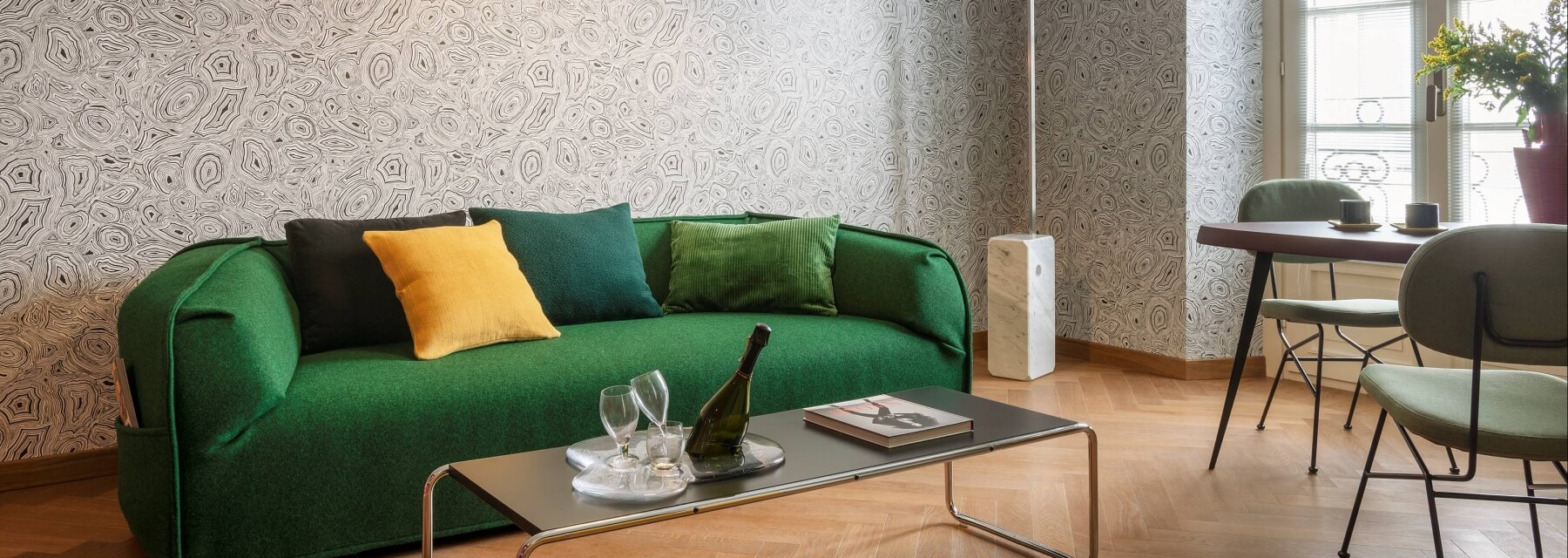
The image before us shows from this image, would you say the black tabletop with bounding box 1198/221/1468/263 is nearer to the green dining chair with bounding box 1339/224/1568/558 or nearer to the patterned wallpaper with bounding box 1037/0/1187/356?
the green dining chair with bounding box 1339/224/1568/558

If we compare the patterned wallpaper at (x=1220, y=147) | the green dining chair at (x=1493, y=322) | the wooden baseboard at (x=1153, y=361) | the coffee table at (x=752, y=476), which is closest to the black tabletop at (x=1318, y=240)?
the green dining chair at (x=1493, y=322)

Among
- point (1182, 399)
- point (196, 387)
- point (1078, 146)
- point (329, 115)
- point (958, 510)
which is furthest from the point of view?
point (1078, 146)

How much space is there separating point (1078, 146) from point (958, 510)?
8.11ft

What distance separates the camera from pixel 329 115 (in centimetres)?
354

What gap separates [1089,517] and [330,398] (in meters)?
1.81

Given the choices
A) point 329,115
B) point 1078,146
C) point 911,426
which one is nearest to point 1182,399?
point 1078,146

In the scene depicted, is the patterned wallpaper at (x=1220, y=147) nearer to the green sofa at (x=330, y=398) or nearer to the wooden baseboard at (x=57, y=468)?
the green sofa at (x=330, y=398)

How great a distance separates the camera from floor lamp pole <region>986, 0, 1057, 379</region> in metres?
4.50

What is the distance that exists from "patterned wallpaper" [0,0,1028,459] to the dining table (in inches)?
56.4

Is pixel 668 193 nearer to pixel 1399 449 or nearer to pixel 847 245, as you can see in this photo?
pixel 847 245

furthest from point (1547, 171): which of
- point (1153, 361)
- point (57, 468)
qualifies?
point (57, 468)

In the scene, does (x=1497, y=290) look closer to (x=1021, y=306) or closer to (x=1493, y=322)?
(x=1493, y=322)

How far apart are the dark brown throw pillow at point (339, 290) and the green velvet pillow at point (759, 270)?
97cm

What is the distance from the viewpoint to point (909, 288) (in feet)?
11.3
